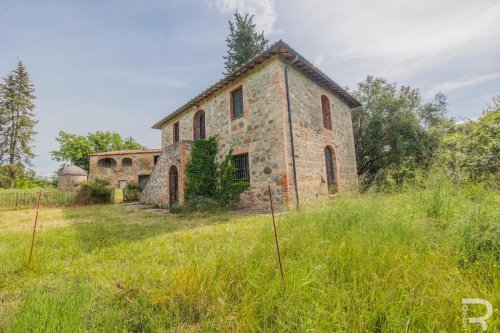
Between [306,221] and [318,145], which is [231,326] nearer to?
[306,221]

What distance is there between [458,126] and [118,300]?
70.8 ft

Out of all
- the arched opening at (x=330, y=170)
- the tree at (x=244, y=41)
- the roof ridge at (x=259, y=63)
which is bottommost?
the arched opening at (x=330, y=170)

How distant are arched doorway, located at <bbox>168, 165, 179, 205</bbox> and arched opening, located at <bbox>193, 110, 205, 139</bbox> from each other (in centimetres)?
235

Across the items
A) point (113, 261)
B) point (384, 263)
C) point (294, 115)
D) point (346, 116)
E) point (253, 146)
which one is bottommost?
point (113, 261)

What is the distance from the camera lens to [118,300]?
6.40 ft

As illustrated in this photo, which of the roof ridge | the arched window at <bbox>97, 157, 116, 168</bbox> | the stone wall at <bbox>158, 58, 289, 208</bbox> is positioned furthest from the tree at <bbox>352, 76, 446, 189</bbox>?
the arched window at <bbox>97, 157, 116, 168</bbox>

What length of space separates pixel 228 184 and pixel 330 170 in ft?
16.0

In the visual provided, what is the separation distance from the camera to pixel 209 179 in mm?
9688

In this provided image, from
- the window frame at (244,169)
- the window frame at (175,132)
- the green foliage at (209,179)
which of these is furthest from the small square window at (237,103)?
the window frame at (175,132)

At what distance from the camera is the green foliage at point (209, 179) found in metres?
8.95

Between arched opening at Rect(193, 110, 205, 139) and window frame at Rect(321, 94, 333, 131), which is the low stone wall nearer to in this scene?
arched opening at Rect(193, 110, 205, 139)

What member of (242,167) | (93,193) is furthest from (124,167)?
(242,167)

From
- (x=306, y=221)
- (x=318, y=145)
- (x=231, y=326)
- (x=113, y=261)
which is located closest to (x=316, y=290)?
(x=231, y=326)

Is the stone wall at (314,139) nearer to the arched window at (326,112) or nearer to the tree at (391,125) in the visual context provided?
the arched window at (326,112)
